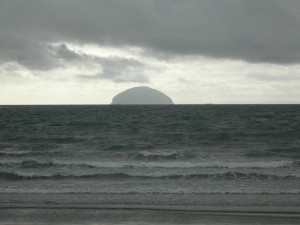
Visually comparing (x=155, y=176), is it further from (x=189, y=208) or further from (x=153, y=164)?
(x=189, y=208)

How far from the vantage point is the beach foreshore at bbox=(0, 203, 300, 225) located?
10344mm

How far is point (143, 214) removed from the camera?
11.1 m

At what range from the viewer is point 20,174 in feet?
63.1

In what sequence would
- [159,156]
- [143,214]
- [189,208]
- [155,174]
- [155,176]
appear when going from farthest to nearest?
[159,156]
[155,174]
[155,176]
[189,208]
[143,214]

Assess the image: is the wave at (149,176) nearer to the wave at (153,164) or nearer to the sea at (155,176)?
the sea at (155,176)

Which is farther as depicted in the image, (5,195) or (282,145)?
(282,145)

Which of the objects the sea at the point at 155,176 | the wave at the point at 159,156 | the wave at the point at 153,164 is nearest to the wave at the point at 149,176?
the sea at the point at 155,176

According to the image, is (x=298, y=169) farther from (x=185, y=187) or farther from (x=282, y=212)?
(x=282, y=212)

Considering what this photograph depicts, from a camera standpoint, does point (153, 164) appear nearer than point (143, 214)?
No

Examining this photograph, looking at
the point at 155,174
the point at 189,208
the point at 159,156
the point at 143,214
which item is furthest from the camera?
the point at 159,156

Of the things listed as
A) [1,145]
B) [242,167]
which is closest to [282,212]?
[242,167]

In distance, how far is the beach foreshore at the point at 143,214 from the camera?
1034 centimetres

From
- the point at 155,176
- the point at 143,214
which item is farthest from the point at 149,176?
the point at 143,214

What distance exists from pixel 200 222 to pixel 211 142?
25.1 m
